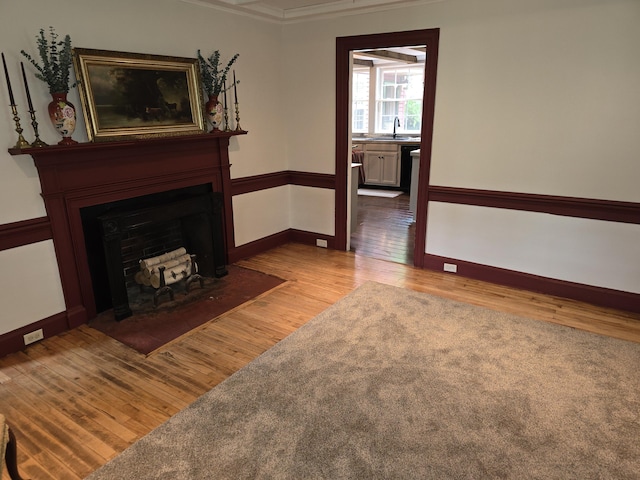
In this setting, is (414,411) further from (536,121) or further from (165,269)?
(536,121)

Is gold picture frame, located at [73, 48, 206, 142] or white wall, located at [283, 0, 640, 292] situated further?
white wall, located at [283, 0, 640, 292]

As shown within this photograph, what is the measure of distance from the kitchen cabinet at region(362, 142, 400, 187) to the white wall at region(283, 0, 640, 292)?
3.94 metres

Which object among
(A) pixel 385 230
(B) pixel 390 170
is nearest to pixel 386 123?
A: (B) pixel 390 170

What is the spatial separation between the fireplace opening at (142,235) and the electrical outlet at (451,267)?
86.7 inches

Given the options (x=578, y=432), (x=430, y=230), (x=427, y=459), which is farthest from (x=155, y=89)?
(x=578, y=432)

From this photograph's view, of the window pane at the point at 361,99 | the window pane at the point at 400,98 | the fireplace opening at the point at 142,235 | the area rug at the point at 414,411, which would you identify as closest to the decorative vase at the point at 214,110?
the fireplace opening at the point at 142,235

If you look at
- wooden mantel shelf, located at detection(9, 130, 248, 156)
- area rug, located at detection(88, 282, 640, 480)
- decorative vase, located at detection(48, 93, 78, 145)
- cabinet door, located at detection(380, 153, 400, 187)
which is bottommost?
area rug, located at detection(88, 282, 640, 480)

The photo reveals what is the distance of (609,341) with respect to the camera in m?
3.02

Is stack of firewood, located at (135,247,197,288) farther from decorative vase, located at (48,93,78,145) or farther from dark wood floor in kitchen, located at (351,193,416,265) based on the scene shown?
dark wood floor in kitchen, located at (351,193,416,265)

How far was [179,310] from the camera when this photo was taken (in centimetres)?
350

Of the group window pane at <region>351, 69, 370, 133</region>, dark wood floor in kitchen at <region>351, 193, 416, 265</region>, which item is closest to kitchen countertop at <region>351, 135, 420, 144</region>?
window pane at <region>351, 69, 370, 133</region>

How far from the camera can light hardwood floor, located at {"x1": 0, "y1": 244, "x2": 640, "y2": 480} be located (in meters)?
2.17

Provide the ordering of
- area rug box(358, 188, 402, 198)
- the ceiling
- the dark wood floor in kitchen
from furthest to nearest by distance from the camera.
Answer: area rug box(358, 188, 402, 198) < the dark wood floor in kitchen < the ceiling

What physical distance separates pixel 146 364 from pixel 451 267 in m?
2.89
